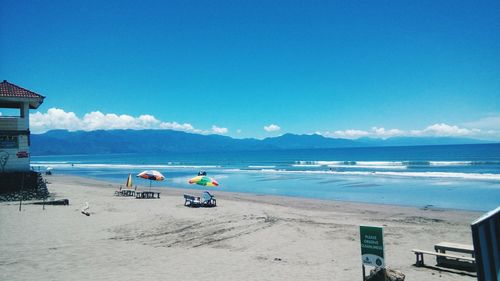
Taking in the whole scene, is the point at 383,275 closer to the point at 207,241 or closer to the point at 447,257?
the point at 447,257

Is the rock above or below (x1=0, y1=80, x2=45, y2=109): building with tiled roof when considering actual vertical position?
below

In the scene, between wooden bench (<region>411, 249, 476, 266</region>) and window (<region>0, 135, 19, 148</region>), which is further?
window (<region>0, 135, 19, 148</region>)

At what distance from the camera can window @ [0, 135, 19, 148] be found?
18.2 m

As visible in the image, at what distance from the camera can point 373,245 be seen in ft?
17.7

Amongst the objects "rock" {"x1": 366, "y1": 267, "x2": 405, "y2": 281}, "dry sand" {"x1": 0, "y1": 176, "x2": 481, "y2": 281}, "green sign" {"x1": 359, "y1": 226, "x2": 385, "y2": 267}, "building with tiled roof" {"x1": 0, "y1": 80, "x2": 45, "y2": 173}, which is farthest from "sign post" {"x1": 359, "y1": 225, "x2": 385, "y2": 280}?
"building with tiled roof" {"x1": 0, "y1": 80, "x2": 45, "y2": 173}

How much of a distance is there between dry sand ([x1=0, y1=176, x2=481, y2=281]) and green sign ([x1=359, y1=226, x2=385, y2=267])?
7.70 ft

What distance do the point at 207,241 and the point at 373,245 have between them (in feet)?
22.2

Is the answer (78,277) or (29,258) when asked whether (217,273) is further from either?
(29,258)

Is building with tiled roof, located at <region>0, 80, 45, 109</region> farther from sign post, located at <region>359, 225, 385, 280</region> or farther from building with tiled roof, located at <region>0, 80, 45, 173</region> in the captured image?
sign post, located at <region>359, 225, 385, 280</region>

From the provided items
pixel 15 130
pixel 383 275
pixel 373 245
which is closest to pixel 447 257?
pixel 383 275

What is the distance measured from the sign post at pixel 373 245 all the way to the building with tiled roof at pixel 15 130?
63.4ft

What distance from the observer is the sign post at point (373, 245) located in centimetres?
530

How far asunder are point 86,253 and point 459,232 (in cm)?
1281

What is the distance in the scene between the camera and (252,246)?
1057cm
